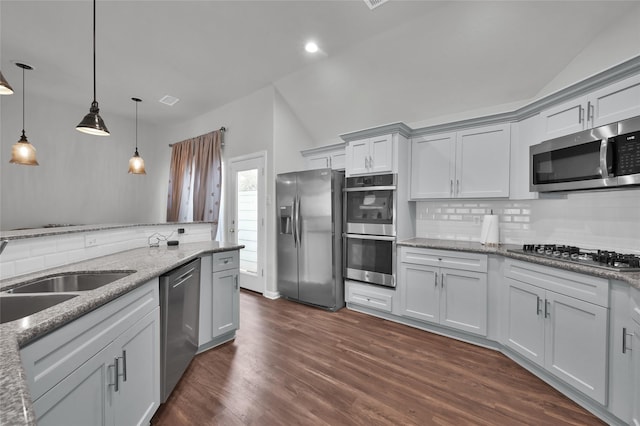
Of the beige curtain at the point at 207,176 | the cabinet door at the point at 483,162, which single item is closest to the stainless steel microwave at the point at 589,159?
the cabinet door at the point at 483,162

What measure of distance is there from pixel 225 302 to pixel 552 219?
3.39 m

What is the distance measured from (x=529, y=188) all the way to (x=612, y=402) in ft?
5.52

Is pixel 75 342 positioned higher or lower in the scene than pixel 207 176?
lower

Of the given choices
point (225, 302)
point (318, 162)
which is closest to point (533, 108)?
point (318, 162)

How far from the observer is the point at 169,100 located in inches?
179

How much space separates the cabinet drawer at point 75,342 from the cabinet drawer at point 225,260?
3.30ft

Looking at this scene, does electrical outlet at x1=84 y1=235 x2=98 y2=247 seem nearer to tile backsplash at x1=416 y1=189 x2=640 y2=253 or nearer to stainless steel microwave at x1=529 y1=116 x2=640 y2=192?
tile backsplash at x1=416 y1=189 x2=640 y2=253

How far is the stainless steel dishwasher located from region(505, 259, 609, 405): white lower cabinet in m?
2.77

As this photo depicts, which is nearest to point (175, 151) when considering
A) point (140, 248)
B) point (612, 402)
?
point (140, 248)

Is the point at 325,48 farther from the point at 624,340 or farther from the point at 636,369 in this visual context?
the point at 636,369

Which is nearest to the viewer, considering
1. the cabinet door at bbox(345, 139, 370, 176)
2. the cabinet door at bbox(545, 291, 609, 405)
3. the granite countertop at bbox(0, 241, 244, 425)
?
the granite countertop at bbox(0, 241, 244, 425)

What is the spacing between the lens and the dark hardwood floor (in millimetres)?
1717

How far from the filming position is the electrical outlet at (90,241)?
78.6 inches

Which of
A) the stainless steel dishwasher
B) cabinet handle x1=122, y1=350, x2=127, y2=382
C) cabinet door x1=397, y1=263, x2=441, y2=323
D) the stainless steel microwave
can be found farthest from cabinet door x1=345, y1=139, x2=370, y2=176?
cabinet handle x1=122, y1=350, x2=127, y2=382
